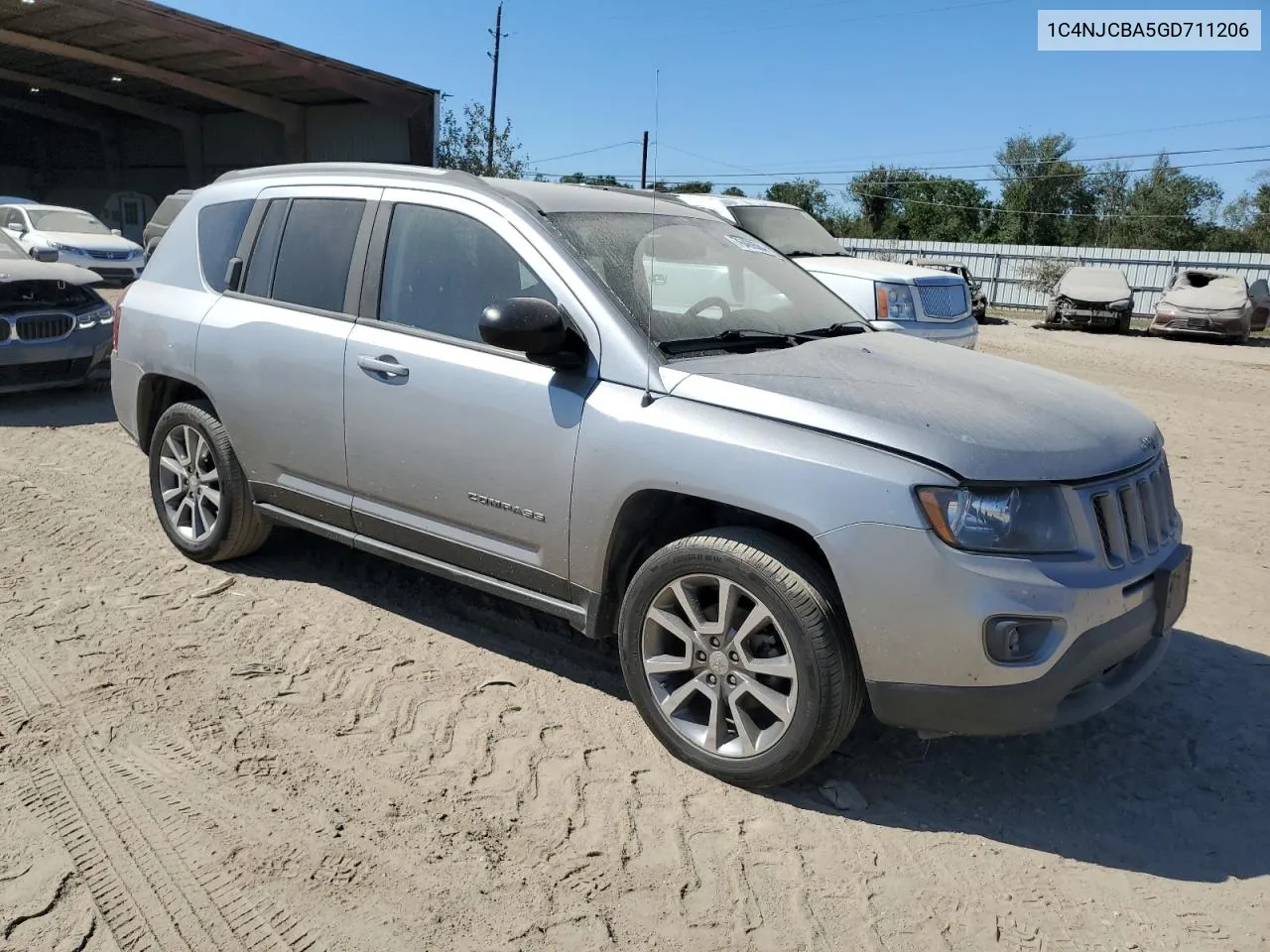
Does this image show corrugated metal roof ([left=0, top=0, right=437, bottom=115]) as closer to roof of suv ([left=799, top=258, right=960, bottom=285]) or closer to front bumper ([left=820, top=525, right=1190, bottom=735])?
roof of suv ([left=799, top=258, right=960, bottom=285])

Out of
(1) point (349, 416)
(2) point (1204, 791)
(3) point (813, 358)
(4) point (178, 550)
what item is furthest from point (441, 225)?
(2) point (1204, 791)

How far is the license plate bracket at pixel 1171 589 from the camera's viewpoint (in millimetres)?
3187

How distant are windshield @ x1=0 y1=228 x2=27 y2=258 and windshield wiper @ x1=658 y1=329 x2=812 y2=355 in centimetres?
851

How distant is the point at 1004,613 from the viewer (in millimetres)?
2793


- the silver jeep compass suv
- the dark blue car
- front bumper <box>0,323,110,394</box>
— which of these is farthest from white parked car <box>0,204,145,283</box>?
the silver jeep compass suv

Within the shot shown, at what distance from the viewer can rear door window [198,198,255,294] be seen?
4797mm

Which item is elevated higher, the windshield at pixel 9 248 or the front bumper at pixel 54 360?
the windshield at pixel 9 248

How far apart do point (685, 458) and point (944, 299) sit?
774 centimetres

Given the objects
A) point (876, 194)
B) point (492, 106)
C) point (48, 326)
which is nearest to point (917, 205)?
point (876, 194)

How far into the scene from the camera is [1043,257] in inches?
1148

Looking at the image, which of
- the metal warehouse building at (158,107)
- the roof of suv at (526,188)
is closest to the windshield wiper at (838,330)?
the roof of suv at (526,188)

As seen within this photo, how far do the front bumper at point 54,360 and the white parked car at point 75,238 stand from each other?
1243 centimetres

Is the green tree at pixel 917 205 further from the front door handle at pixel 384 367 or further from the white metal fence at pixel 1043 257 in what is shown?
the front door handle at pixel 384 367

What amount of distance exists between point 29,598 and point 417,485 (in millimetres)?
2060
